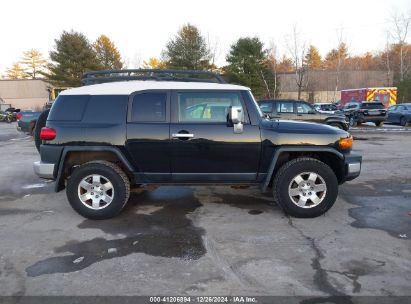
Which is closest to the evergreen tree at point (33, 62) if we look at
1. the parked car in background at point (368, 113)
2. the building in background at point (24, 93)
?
the building in background at point (24, 93)

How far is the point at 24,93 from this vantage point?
57.1m

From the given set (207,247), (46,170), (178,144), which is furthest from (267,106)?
(207,247)

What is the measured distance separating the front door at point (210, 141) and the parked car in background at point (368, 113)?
1887 cm

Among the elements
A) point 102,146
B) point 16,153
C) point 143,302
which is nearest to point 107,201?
point 102,146

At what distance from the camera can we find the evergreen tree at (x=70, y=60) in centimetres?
4456

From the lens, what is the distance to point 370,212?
16.7 feet

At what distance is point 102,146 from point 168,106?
1.07 metres

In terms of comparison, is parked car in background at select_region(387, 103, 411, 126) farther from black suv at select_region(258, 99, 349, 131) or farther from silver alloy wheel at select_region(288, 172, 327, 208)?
silver alloy wheel at select_region(288, 172, 327, 208)

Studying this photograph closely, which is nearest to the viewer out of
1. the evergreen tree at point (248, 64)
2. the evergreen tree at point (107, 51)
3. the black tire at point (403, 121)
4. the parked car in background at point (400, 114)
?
the parked car in background at point (400, 114)

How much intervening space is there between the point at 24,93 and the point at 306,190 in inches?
2446

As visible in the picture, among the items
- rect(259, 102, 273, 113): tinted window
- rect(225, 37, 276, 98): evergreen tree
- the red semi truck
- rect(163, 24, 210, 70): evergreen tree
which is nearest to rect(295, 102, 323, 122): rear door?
rect(259, 102, 273, 113): tinted window

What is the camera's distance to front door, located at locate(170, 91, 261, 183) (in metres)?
4.70

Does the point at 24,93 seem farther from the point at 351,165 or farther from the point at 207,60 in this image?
the point at 351,165

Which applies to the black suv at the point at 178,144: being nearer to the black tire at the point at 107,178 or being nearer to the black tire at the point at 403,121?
the black tire at the point at 107,178
